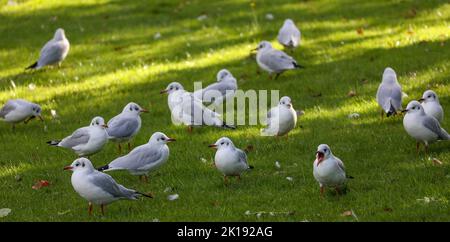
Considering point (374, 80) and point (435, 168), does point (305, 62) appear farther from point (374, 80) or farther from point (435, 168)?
point (435, 168)

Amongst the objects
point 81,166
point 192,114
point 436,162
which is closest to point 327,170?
point 436,162

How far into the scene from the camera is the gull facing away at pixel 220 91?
14.7 meters

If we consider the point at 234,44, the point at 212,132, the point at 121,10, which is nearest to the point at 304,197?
the point at 212,132

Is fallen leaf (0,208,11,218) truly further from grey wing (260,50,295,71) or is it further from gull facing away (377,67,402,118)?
grey wing (260,50,295,71)

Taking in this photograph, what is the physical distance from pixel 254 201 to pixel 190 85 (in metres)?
6.66

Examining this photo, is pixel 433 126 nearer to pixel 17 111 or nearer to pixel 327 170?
pixel 327 170

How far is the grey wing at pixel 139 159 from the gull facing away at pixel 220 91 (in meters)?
3.92

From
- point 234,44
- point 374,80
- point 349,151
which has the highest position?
point 234,44

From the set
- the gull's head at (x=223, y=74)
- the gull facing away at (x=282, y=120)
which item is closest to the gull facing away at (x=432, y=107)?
the gull facing away at (x=282, y=120)

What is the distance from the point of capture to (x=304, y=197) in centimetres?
979

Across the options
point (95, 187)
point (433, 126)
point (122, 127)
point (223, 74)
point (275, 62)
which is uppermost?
point (275, 62)

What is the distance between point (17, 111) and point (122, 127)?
268 cm

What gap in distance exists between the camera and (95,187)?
922cm

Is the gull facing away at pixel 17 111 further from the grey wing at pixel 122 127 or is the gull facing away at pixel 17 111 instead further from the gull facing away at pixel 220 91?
the gull facing away at pixel 220 91
